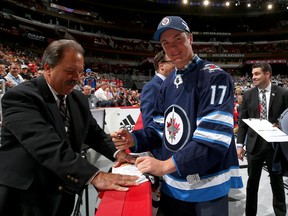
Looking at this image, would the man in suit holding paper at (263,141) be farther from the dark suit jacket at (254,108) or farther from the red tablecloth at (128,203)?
the red tablecloth at (128,203)

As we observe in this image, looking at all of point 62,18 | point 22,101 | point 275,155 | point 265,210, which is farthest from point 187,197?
point 62,18

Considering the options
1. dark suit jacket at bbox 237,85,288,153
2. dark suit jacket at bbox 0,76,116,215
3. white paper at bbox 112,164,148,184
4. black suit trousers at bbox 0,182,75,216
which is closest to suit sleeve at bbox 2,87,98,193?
dark suit jacket at bbox 0,76,116,215

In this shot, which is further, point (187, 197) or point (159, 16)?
point (159, 16)

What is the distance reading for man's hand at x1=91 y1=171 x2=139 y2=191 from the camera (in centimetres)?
123

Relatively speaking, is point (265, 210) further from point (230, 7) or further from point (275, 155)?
point (230, 7)

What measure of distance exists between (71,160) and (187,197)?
659mm

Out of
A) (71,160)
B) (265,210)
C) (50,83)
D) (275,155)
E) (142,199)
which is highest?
(50,83)

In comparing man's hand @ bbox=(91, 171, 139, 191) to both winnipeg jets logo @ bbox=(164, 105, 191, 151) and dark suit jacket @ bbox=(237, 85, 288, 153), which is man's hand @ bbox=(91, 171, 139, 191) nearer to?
winnipeg jets logo @ bbox=(164, 105, 191, 151)

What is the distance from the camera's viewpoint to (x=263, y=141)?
9.37ft

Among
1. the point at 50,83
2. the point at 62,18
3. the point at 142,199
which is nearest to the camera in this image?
the point at 142,199

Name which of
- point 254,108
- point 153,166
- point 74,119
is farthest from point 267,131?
point 74,119

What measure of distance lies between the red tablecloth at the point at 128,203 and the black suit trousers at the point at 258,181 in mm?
2118

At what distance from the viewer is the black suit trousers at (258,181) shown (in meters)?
2.80

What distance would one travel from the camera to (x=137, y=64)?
32.4 metres
